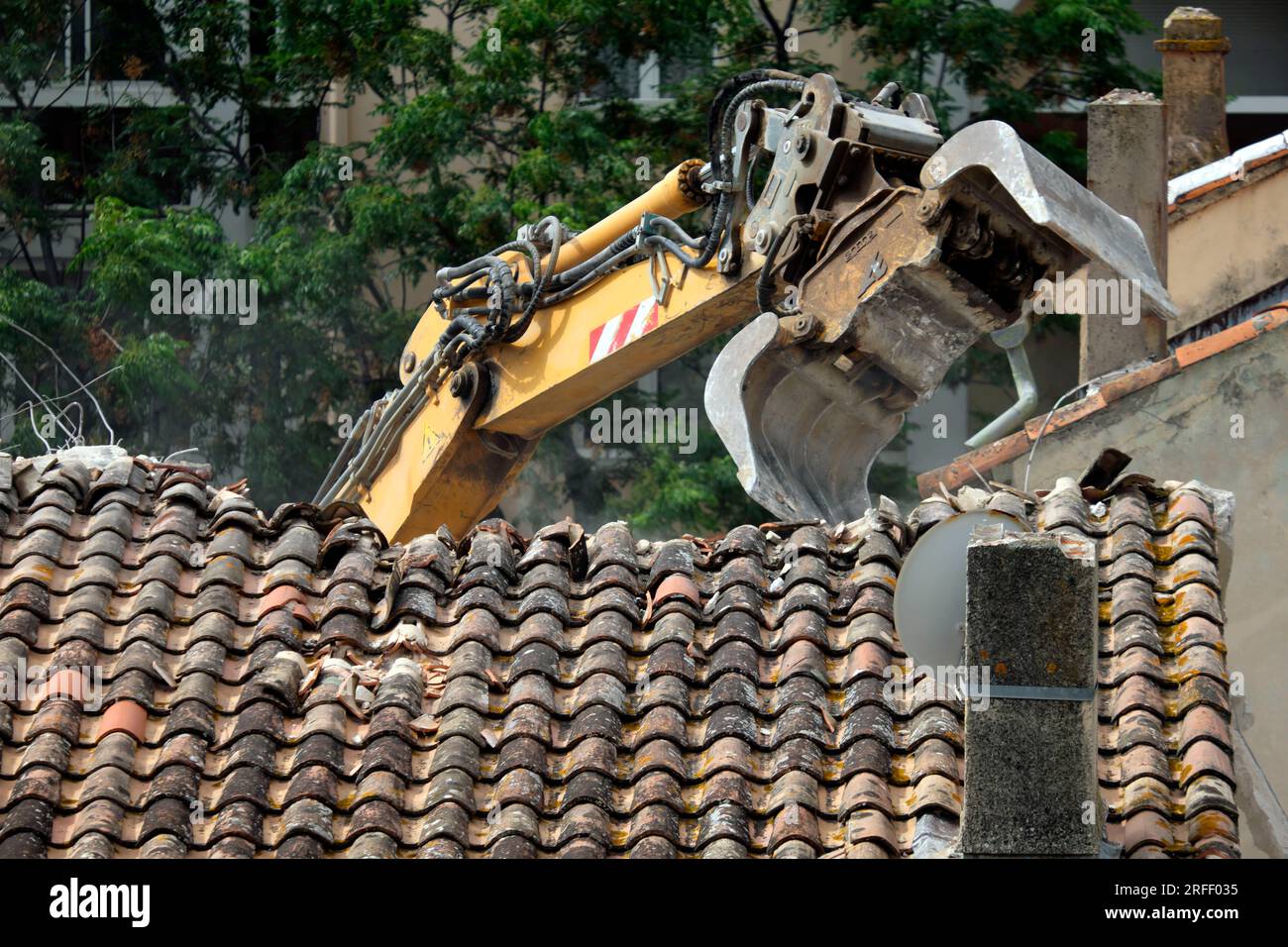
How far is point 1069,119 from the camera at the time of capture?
26.7 meters

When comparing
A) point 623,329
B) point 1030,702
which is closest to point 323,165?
point 623,329

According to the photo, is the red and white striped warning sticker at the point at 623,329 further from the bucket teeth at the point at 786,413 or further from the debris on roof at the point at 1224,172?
the debris on roof at the point at 1224,172

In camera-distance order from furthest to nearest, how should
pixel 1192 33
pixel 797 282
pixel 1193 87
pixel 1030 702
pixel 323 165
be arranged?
pixel 323 165 → pixel 1193 87 → pixel 1192 33 → pixel 797 282 → pixel 1030 702

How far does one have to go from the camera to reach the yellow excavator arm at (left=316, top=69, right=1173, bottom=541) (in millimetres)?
10352

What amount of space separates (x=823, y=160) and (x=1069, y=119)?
16400 mm

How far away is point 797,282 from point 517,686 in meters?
2.25

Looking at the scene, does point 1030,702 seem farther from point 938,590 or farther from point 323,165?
point 323,165

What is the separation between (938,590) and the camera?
10.4 metres

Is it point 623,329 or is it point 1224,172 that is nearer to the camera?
point 623,329

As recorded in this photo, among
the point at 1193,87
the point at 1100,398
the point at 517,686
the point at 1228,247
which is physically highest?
the point at 1193,87

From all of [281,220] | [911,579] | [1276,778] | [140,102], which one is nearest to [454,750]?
[911,579]

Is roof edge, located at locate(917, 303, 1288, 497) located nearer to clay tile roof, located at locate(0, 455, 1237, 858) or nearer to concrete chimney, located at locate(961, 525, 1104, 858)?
clay tile roof, located at locate(0, 455, 1237, 858)

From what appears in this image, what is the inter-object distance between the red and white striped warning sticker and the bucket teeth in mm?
883

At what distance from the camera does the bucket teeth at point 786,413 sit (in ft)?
36.2
